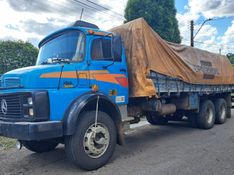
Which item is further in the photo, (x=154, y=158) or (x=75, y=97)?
(x=154, y=158)

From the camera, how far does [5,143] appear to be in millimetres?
7379

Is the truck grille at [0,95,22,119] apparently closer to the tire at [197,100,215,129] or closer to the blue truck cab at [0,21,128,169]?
the blue truck cab at [0,21,128,169]

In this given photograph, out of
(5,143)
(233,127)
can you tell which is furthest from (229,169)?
(5,143)

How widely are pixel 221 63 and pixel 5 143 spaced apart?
27.5 feet

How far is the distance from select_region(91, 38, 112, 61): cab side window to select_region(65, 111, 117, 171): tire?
3.71 feet

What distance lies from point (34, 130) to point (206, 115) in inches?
258

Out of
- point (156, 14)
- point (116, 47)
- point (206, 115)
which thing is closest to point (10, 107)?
point (116, 47)

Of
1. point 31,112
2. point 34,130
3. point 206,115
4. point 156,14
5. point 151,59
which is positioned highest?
point 156,14

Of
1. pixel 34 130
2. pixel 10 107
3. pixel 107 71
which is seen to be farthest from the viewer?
pixel 107 71

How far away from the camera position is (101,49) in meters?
5.51

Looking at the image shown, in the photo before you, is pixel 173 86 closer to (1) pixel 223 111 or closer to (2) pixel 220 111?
(2) pixel 220 111

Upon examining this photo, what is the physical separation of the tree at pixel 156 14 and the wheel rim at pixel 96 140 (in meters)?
11.6

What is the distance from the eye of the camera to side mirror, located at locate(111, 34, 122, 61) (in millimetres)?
5530

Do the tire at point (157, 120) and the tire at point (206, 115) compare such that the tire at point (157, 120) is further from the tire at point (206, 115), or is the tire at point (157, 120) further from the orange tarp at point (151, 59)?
the orange tarp at point (151, 59)
